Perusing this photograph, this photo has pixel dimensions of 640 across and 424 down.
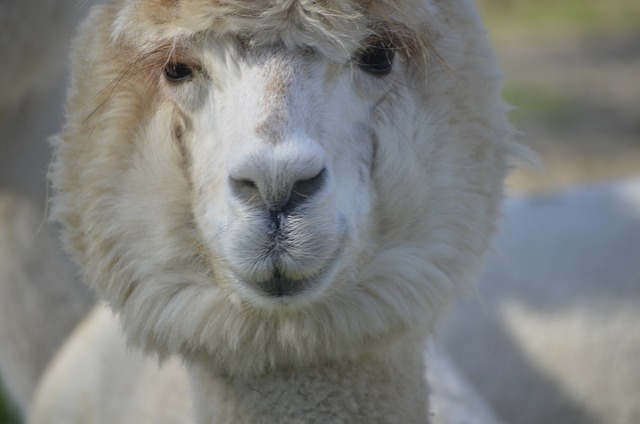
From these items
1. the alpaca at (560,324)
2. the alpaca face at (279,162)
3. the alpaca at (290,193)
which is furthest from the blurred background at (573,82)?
the alpaca face at (279,162)

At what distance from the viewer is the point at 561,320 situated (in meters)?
4.20

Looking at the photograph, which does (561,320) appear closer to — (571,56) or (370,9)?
(370,9)

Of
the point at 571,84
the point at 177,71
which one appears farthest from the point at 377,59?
the point at 571,84

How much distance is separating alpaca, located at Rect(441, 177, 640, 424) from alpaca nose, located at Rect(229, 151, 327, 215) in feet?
7.18

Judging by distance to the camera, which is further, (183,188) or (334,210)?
(183,188)

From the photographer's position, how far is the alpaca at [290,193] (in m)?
1.93

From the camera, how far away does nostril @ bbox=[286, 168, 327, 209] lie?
183cm

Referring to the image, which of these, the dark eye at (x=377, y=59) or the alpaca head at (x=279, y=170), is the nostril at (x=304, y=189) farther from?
the dark eye at (x=377, y=59)

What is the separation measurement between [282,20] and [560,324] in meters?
2.63

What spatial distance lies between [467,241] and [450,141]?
236mm

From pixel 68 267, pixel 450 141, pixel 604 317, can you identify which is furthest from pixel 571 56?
pixel 450 141

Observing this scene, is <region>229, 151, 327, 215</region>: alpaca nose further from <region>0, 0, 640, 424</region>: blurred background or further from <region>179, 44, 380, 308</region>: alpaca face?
<region>0, 0, 640, 424</region>: blurred background

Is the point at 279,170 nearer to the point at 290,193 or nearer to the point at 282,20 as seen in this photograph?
the point at 290,193

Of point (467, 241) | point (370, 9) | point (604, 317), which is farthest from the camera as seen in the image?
point (604, 317)
